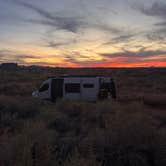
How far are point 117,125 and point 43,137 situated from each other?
234cm

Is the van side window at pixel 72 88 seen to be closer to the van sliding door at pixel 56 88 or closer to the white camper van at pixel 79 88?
the white camper van at pixel 79 88

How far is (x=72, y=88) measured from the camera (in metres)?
20.7

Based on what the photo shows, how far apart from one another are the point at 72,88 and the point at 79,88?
0.56 meters

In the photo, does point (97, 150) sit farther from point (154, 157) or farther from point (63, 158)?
point (154, 157)

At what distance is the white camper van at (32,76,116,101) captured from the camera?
66.7ft

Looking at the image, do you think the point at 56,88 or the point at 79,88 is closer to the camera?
the point at 79,88

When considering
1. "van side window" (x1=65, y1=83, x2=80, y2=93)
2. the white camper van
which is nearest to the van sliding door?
the white camper van

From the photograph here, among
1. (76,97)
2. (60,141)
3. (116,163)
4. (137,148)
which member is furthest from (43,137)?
(76,97)

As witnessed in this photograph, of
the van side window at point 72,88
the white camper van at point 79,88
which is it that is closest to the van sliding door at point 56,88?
the white camper van at point 79,88

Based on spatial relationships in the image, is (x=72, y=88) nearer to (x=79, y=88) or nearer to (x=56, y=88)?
(x=79, y=88)

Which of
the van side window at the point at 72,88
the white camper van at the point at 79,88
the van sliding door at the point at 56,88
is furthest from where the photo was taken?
the van sliding door at the point at 56,88

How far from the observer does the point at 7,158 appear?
21.0 ft

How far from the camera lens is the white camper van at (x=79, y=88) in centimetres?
2033

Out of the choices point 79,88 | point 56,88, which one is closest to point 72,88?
point 79,88
